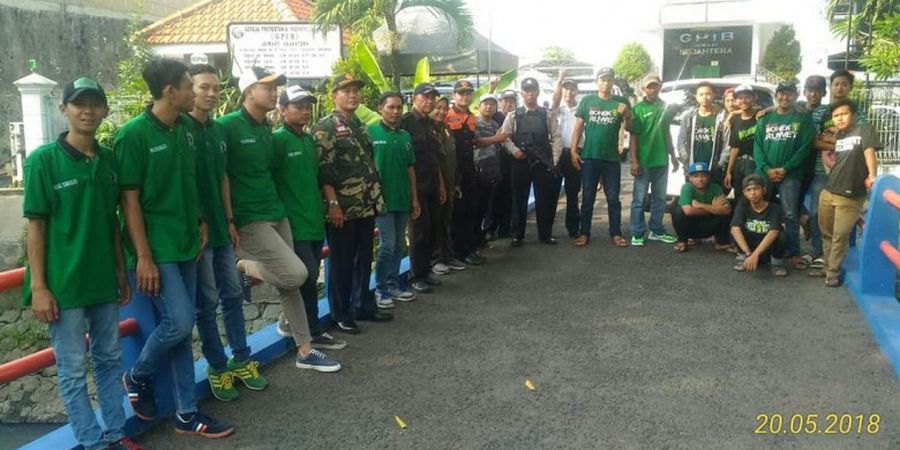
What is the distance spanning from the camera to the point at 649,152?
8609mm

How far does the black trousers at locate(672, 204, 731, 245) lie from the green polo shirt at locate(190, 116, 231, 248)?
18.1 feet

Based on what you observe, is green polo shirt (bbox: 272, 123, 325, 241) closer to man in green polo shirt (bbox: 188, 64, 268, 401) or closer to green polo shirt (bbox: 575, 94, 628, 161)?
man in green polo shirt (bbox: 188, 64, 268, 401)

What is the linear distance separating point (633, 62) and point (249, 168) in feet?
108

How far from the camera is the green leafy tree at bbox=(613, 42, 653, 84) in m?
35.0

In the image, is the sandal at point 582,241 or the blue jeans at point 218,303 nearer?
the blue jeans at point 218,303

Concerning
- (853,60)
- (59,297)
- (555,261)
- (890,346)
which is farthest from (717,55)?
(59,297)

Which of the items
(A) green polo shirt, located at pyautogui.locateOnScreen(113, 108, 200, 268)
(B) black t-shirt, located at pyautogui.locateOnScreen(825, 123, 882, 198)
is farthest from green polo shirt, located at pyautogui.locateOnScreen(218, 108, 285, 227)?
(B) black t-shirt, located at pyautogui.locateOnScreen(825, 123, 882, 198)

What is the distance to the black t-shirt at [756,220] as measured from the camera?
740 cm

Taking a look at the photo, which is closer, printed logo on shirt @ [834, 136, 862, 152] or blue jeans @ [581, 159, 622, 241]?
printed logo on shirt @ [834, 136, 862, 152]

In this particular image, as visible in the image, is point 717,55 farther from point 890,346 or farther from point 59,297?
point 59,297

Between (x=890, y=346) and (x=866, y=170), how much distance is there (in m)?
2.11

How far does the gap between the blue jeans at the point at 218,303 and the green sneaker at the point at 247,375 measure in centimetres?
4

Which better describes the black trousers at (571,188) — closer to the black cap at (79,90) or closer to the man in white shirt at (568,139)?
the man in white shirt at (568,139)

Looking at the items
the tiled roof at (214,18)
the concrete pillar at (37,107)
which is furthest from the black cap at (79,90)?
the tiled roof at (214,18)
